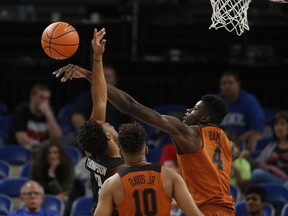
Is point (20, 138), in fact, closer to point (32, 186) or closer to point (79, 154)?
point (79, 154)

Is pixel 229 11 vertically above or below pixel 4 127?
above

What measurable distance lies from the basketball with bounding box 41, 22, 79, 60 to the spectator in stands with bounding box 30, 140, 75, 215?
3.31 m

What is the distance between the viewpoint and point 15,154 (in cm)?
1257

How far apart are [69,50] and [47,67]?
7.26 metres

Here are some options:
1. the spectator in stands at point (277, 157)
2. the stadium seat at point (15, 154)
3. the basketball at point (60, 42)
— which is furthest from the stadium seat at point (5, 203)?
the basketball at point (60, 42)

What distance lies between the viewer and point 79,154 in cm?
1259

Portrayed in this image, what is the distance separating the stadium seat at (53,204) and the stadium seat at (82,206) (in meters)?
0.16

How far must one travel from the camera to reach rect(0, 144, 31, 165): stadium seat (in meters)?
12.5

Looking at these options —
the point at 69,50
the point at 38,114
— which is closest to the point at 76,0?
the point at 38,114

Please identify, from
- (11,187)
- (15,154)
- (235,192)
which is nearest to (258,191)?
(235,192)

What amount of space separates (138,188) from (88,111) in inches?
259

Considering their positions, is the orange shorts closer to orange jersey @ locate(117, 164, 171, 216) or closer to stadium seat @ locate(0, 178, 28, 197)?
orange jersey @ locate(117, 164, 171, 216)

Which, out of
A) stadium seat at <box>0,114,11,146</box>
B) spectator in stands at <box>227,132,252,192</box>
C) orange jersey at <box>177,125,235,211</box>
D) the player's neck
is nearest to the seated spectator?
spectator in stands at <box>227,132,252,192</box>

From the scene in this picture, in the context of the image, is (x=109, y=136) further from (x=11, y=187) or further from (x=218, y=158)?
(x=11, y=187)
